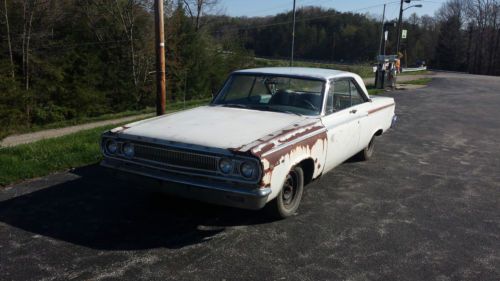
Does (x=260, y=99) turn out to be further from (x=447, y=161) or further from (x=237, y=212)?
(x=447, y=161)

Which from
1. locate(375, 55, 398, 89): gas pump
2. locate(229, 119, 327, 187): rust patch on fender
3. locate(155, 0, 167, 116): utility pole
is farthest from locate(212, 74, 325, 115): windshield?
locate(375, 55, 398, 89): gas pump

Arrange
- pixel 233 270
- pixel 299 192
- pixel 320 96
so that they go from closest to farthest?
pixel 233 270 < pixel 299 192 < pixel 320 96

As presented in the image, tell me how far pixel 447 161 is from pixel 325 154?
3387 mm

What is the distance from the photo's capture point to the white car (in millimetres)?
3852

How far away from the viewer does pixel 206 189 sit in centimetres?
388

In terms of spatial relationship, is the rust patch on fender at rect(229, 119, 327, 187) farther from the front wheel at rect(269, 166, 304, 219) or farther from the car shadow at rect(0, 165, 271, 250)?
the car shadow at rect(0, 165, 271, 250)

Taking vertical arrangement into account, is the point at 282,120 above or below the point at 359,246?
above

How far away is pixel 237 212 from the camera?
15.4 feet

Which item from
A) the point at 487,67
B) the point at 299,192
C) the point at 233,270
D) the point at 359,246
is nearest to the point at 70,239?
the point at 233,270

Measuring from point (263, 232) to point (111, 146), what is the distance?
1.76m

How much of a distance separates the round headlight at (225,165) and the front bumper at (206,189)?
0.12m

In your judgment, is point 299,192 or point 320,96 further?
point 320,96

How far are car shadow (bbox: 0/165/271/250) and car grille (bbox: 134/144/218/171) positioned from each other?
0.39 m

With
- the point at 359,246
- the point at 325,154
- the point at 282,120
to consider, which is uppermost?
the point at 282,120
